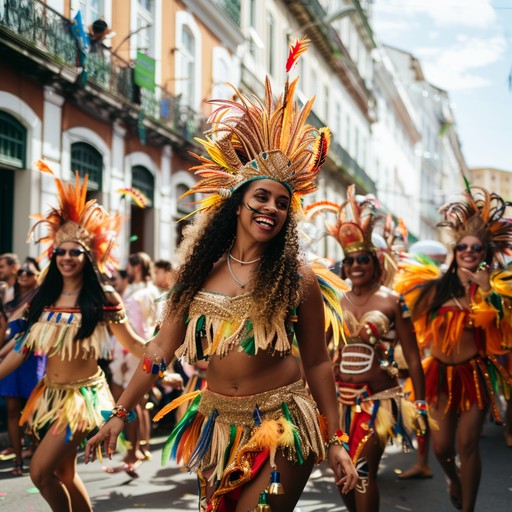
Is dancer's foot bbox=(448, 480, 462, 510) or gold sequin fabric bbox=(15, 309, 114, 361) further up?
gold sequin fabric bbox=(15, 309, 114, 361)

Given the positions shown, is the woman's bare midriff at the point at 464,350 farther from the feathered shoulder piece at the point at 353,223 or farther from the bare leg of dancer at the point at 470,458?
the feathered shoulder piece at the point at 353,223

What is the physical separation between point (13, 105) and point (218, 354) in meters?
8.90

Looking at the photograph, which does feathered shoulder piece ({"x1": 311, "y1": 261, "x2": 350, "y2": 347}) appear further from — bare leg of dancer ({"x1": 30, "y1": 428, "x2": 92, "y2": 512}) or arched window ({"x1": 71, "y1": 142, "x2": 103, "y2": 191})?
arched window ({"x1": 71, "y1": 142, "x2": 103, "y2": 191})

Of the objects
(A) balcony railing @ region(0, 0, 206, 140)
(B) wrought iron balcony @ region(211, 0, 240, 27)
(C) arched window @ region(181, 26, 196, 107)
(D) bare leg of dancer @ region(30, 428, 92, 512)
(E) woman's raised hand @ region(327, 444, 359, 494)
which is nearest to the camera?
(E) woman's raised hand @ region(327, 444, 359, 494)

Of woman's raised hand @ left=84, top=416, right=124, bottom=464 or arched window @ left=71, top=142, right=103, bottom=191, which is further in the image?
arched window @ left=71, top=142, right=103, bottom=191

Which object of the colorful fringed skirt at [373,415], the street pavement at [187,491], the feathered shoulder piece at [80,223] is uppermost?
the feathered shoulder piece at [80,223]

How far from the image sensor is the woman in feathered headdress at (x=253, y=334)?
3283mm

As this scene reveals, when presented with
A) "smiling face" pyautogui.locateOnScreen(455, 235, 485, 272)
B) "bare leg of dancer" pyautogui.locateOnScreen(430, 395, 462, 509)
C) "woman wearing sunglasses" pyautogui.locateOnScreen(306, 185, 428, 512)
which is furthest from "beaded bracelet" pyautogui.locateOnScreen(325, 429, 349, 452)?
"smiling face" pyautogui.locateOnScreen(455, 235, 485, 272)

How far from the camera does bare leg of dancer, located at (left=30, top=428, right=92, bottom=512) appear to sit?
4375 mm

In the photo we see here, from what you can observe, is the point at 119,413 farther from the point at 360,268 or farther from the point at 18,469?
the point at 18,469

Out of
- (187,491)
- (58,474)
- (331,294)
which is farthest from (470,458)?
(58,474)

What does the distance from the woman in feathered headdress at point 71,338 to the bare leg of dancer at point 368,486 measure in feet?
5.14

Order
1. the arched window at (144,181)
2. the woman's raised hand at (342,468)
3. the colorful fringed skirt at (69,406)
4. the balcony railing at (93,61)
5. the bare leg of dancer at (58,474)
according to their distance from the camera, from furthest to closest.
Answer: the arched window at (144,181) < the balcony railing at (93,61) < the colorful fringed skirt at (69,406) < the bare leg of dancer at (58,474) < the woman's raised hand at (342,468)

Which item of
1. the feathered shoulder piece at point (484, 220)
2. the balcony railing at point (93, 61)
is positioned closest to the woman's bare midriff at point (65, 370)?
the feathered shoulder piece at point (484, 220)
